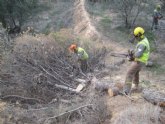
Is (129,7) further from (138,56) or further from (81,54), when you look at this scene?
(138,56)

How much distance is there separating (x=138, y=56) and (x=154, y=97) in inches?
52.3

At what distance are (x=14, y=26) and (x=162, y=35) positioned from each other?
10859mm

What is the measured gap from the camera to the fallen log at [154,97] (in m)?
11.1

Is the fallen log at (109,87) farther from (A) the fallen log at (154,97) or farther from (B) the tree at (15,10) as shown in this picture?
(B) the tree at (15,10)

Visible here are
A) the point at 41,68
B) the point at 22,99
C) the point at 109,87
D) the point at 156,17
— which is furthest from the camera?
the point at 156,17

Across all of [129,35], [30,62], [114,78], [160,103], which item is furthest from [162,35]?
[160,103]

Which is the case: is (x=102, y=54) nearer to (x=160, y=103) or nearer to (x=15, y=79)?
(x=15, y=79)

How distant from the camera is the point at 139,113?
10.1 meters

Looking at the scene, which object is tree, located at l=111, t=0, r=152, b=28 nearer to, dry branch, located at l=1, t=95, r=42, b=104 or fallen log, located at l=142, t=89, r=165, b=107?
dry branch, located at l=1, t=95, r=42, b=104

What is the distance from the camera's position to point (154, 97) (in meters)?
11.3

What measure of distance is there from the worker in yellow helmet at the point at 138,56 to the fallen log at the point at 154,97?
687mm

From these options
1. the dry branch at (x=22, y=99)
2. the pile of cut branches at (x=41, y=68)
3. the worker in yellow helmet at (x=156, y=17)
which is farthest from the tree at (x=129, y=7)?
the dry branch at (x=22, y=99)

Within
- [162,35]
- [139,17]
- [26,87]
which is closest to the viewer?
[26,87]

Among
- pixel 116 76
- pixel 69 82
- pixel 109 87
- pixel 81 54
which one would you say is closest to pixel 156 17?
pixel 116 76
